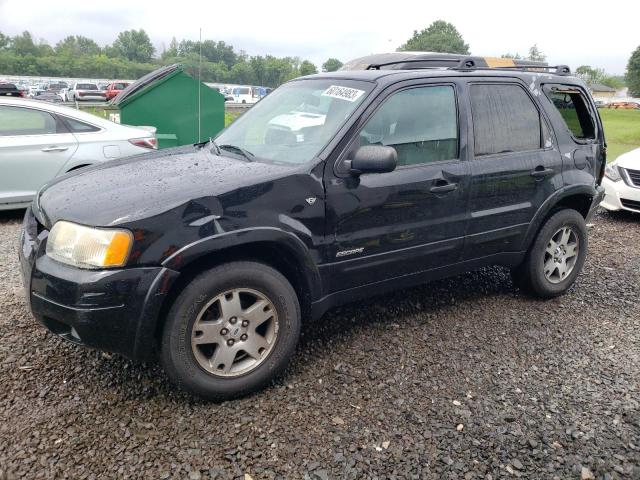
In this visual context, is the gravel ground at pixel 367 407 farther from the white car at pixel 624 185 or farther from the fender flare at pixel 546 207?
the white car at pixel 624 185

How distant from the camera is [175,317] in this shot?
8.72ft

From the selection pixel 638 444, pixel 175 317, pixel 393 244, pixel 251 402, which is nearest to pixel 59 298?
pixel 175 317

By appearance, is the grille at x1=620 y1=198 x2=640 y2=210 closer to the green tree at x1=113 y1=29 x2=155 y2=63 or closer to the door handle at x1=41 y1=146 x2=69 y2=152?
the door handle at x1=41 y1=146 x2=69 y2=152

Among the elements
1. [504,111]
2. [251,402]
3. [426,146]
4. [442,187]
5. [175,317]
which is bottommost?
[251,402]

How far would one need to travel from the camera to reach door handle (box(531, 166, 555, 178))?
3984 millimetres

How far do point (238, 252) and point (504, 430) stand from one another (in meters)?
1.69

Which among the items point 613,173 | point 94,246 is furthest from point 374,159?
point 613,173

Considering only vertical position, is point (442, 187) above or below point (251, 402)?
above

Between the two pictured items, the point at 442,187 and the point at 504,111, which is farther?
the point at 504,111

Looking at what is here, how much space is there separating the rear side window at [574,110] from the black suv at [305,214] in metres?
0.02

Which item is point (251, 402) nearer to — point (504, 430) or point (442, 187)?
point (504, 430)

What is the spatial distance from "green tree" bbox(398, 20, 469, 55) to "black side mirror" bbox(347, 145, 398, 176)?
4221 inches

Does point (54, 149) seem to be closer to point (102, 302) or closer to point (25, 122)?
point (25, 122)

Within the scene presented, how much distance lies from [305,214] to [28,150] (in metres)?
4.70
